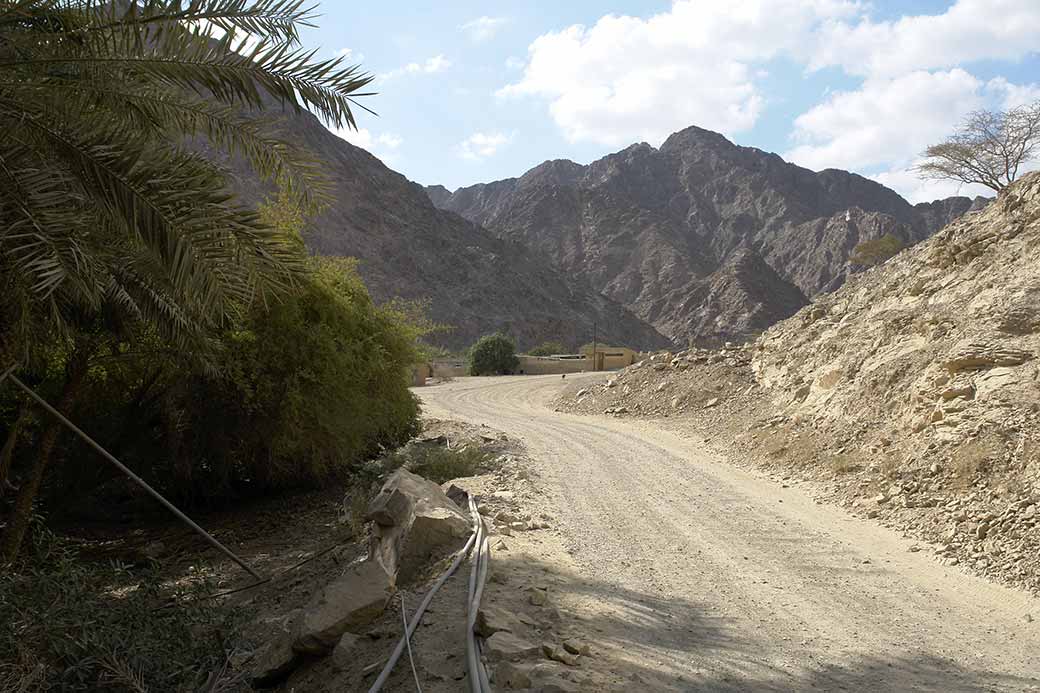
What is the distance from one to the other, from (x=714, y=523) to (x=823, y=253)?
11131 cm

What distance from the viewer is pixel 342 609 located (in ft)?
22.7

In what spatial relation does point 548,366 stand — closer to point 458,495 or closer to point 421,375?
point 421,375

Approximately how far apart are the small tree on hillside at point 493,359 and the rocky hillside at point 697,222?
39.7 metres

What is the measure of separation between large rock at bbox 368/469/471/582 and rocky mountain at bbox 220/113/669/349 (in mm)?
61713

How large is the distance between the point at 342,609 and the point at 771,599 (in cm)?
373

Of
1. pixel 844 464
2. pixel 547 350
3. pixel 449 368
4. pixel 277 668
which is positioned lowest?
pixel 277 668

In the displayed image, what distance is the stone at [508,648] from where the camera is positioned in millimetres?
5555

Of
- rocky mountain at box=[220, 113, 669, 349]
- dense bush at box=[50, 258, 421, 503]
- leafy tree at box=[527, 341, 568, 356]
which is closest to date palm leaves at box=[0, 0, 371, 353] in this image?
dense bush at box=[50, 258, 421, 503]

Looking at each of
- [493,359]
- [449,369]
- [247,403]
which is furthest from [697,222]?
[247,403]

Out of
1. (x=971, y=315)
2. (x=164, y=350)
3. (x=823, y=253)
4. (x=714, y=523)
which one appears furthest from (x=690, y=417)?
(x=823, y=253)

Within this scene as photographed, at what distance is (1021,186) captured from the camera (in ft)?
64.4

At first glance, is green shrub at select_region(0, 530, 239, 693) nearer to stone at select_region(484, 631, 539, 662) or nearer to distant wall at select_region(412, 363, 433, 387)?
stone at select_region(484, 631, 539, 662)

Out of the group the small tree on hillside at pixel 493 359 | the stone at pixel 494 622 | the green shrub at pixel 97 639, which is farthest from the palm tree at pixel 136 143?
the small tree on hillside at pixel 493 359

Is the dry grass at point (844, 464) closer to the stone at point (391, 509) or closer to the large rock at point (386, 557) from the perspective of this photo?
the large rock at point (386, 557)
